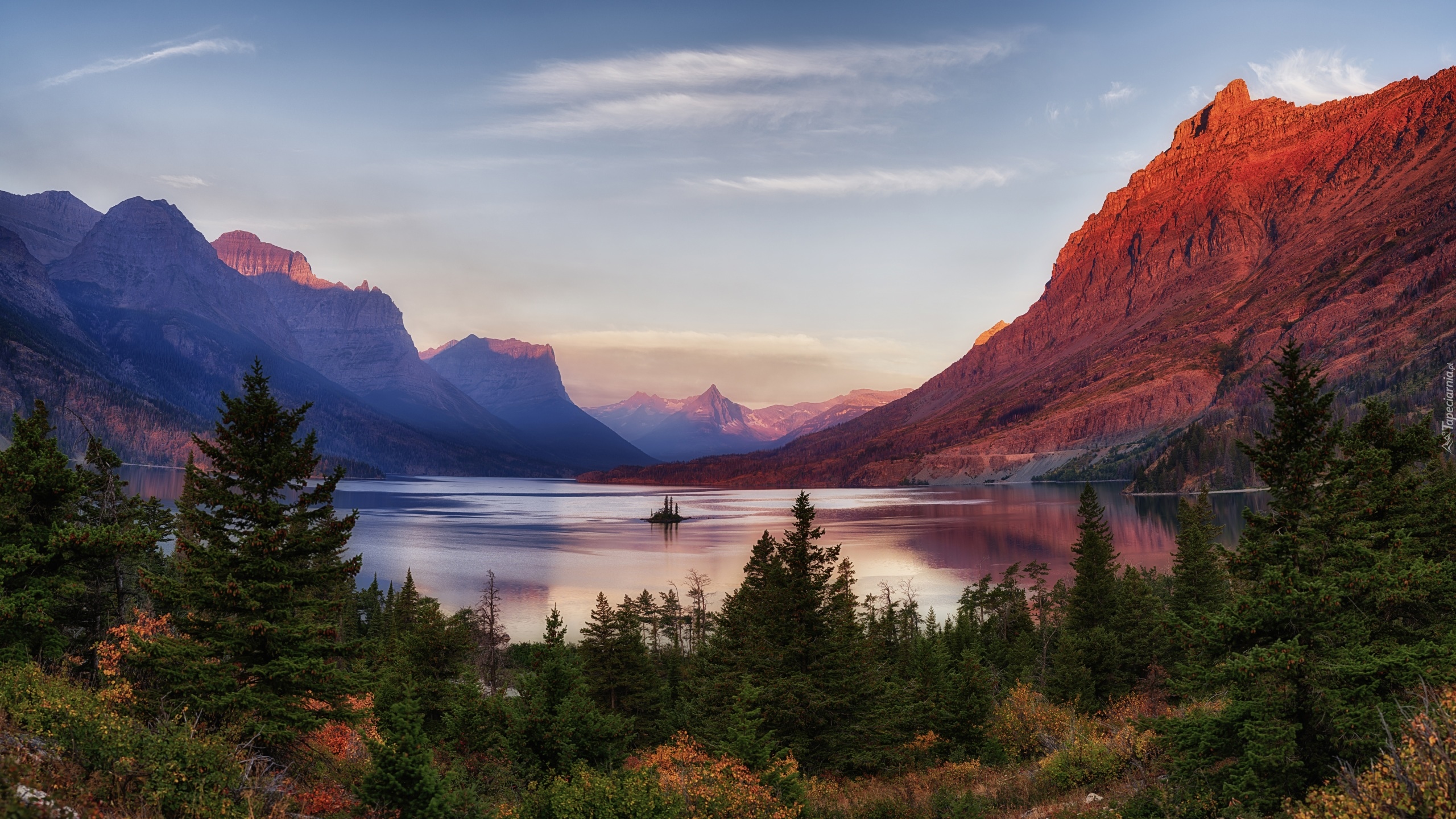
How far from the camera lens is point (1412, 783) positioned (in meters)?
11.0

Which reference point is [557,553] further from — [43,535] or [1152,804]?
[1152,804]

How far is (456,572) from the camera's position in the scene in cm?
10638

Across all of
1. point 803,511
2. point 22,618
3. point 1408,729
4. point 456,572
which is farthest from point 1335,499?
point 456,572

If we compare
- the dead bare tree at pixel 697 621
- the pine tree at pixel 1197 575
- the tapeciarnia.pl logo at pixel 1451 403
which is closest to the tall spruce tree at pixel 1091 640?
the pine tree at pixel 1197 575

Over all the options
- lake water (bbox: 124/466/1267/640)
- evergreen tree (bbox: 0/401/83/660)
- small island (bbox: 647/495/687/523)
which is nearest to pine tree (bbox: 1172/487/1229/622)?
lake water (bbox: 124/466/1267/640)

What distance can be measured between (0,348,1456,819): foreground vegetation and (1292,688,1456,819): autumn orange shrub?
63mm

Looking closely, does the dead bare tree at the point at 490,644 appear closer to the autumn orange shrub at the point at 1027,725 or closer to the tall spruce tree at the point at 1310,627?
the autumn orange shrub at the point at 1027,725

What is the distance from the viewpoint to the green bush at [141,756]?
13430 mm

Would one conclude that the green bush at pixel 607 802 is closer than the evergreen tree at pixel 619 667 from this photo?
Yes

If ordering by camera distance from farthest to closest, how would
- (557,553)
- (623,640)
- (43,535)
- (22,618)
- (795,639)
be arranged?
(557,553)
(623,640)
(795,639)
(43,535)
(22,618)

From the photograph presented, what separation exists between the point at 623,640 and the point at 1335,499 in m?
37.0

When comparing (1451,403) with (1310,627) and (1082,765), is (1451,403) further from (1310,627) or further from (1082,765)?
(1310,627)

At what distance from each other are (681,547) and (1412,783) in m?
129

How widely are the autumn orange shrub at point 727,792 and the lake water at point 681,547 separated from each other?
168 feet
